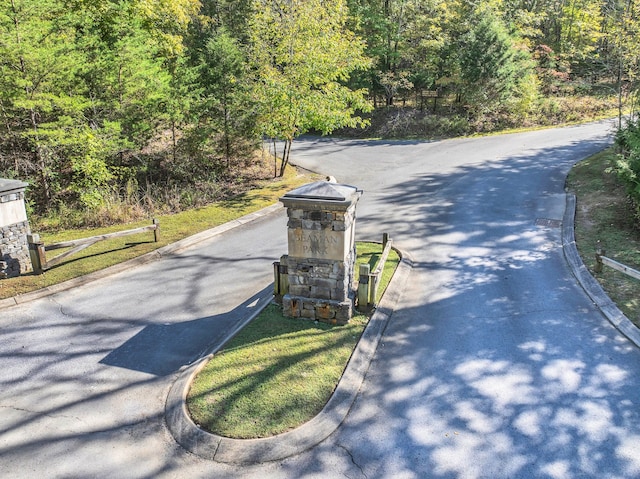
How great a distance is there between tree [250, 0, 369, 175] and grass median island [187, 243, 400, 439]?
10.2 meters

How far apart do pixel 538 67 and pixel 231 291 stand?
30.4 m

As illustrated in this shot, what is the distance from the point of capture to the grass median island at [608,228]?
871 cm

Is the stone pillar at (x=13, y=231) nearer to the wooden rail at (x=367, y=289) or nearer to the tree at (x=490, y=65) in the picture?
the wooden rail at (x=367, y=289)

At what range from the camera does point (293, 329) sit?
24.6ft

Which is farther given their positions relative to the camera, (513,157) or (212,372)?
(513,157)

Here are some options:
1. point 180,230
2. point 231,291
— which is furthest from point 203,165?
point 231,291

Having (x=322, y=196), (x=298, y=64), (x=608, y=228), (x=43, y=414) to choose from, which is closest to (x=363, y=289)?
(x=322, y=196)

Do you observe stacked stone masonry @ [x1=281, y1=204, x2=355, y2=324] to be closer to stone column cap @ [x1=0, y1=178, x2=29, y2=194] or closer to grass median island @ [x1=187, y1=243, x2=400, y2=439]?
grass median island @ [x1=187, y1=243, x2=400, y2=439]

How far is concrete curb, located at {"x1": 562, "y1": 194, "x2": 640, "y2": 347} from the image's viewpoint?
7480 mm

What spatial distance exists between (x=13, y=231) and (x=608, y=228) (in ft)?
46.1

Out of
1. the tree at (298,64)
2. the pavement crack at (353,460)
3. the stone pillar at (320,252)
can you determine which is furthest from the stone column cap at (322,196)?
the tree at (298,64)

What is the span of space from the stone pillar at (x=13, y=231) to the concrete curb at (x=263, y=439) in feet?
18.2

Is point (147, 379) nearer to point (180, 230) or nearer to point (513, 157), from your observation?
point (180, 230)

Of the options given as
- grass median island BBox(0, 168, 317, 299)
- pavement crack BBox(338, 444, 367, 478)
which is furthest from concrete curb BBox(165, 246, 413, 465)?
grass median island BBox(0, 168, 317, 299)
